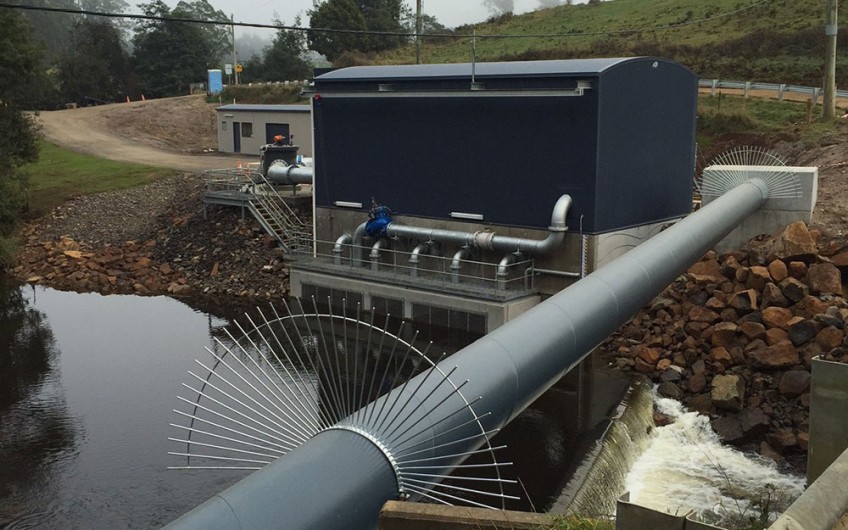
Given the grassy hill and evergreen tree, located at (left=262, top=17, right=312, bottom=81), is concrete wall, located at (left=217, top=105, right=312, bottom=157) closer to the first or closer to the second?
the grassy hill

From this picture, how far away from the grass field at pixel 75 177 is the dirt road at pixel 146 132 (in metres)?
1.61

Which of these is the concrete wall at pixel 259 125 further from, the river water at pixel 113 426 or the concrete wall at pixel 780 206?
the concrete wall at pixel 780 206

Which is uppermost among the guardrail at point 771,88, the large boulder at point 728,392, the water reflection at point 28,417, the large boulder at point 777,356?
the guardrail at point 771,88

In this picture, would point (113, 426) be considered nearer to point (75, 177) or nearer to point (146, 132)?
point (75, 177)

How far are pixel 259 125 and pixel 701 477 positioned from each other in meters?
36.2

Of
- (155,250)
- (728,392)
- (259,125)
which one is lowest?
(728,392)

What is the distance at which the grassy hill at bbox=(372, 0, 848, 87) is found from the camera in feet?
167

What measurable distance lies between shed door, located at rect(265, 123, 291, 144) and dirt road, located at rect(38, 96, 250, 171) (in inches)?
91.7

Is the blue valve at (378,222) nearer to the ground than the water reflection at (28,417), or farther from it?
farther from it

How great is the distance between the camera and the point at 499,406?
32.2 feet

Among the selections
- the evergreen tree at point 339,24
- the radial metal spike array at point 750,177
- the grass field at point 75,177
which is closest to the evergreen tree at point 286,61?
the evergreen tree at point 339,24

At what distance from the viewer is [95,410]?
63.1 ft

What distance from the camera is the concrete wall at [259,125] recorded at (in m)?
43.5

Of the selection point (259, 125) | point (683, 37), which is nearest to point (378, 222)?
point (259, 125)
